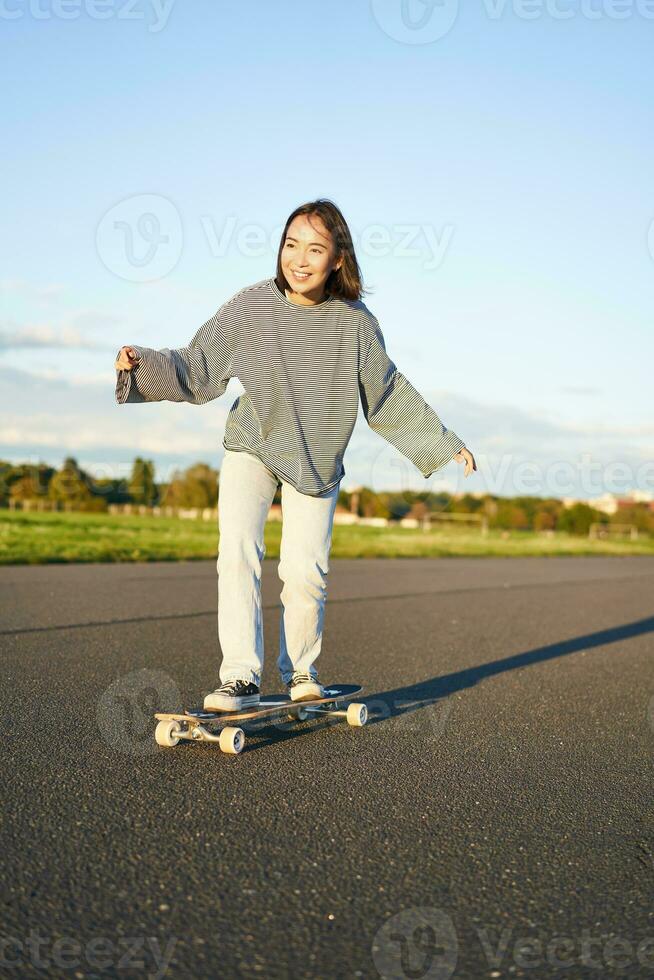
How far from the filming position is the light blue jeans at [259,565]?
4273 mm

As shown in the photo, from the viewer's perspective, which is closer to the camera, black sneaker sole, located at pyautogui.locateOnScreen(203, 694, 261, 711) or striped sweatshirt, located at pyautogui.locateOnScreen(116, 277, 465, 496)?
black sneaker sole, located at pyautogui.locateOnScreen(203, 694, 261, 711)

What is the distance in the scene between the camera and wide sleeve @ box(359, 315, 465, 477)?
4.82m

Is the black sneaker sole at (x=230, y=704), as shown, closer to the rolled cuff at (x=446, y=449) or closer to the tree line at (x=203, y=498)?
the rolled cuff at (x=446, y=449)

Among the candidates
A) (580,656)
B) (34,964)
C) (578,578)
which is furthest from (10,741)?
(578,578)

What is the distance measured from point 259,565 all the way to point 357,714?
2.61ft

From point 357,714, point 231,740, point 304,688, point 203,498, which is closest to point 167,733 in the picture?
point 231,740

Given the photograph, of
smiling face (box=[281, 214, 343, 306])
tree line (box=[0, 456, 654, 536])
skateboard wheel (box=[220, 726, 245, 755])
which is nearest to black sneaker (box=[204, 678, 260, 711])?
skateboard wheel (box=[220, 726, 245, 755])

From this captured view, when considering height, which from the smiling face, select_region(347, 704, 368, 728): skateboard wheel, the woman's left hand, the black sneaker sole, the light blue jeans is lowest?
select_region(347, 704, 368, 728): skateboard wheel

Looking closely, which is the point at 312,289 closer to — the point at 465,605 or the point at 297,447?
the point at 297,447

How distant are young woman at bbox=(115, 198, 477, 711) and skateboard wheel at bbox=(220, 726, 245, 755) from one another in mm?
440

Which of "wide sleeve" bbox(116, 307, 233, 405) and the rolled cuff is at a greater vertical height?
"wide sleeve" bbox(116, 307, 233, 405)

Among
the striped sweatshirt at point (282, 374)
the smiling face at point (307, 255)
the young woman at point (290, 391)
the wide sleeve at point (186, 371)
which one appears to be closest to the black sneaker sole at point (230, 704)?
the young woman at point (290, 391)

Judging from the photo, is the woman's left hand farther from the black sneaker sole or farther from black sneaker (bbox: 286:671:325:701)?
the black sneaker sole

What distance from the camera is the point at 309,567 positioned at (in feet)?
14.9
